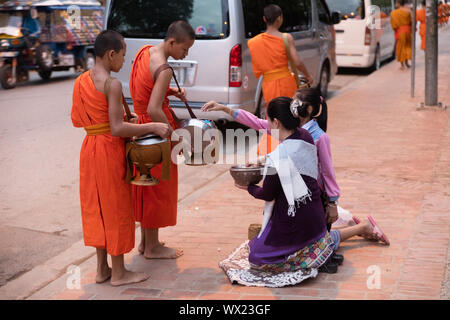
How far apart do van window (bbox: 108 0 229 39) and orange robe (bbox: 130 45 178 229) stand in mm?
3975

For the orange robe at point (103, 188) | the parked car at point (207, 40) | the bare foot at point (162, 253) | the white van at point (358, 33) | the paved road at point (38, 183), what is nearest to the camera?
the orange robe at point (103, 188)

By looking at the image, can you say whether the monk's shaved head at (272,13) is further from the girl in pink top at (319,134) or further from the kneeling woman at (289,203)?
the kneeling woman at (289,203)

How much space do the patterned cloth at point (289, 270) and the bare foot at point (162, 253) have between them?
0.55 meters

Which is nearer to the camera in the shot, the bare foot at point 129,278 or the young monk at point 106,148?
the young monk at point 106,148

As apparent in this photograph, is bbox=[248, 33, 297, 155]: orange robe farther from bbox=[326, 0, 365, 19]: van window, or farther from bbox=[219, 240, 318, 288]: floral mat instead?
bbox=[326, 0, 365, 19]: van window

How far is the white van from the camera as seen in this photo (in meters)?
16.0

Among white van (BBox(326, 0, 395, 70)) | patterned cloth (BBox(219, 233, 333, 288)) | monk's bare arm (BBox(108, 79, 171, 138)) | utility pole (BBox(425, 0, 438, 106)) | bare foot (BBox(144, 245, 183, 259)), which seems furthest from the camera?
white van (BBox(326, 0, 395, 70))

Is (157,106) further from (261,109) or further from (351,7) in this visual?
(351,7)

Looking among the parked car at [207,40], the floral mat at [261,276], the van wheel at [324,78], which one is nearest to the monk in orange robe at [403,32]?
the van wheel at [324,78]

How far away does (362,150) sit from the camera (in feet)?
27.0

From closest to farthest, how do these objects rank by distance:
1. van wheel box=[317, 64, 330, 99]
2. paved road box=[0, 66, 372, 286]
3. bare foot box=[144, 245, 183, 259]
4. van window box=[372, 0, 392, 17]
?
bare foot box=[144, 245, 183, 259]
paved road box=[0, 66, 372, 286]
van wheel box=[317, 64, 330, 99]
van window box=[372, 0, 392, 17]

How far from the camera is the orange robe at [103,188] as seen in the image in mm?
4129

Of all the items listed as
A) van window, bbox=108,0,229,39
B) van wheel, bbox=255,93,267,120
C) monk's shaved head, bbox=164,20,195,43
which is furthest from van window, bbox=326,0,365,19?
monk's shaved head, bbox=164,20,195,43

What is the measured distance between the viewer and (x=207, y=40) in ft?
27.9
